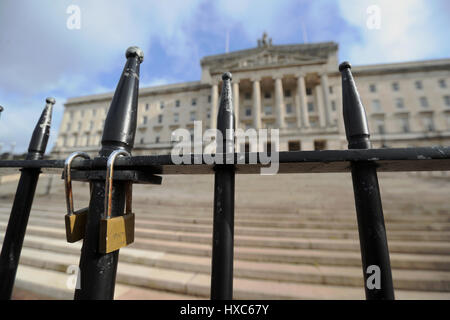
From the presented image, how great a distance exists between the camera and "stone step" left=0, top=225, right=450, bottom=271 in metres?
3.31

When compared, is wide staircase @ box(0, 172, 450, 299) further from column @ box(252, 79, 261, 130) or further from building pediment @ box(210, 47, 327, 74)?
building pediment @ box(210, 47, 327, 74)

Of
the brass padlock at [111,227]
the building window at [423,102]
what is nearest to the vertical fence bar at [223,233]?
the brass padlock at [111,227]

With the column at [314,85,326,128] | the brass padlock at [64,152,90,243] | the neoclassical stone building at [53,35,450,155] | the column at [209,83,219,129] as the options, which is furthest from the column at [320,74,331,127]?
the brass padlock at [64,152,90,243]

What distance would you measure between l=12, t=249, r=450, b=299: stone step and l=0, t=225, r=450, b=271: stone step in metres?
0.56

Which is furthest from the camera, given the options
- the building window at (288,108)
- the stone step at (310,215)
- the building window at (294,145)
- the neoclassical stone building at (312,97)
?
the building window at (288,108)

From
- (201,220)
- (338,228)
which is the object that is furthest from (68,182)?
(338,228)

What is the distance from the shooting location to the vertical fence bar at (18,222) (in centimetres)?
139

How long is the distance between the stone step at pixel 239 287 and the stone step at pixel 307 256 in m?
0.56

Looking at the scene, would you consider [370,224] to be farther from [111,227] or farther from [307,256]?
[307,256]

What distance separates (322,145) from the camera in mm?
27656

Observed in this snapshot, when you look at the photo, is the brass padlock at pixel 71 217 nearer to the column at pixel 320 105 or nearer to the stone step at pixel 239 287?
the stone step at pixel 239 287

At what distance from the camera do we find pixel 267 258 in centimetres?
361

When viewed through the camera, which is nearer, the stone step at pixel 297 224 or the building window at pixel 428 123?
the stone step at pixel 297 224
